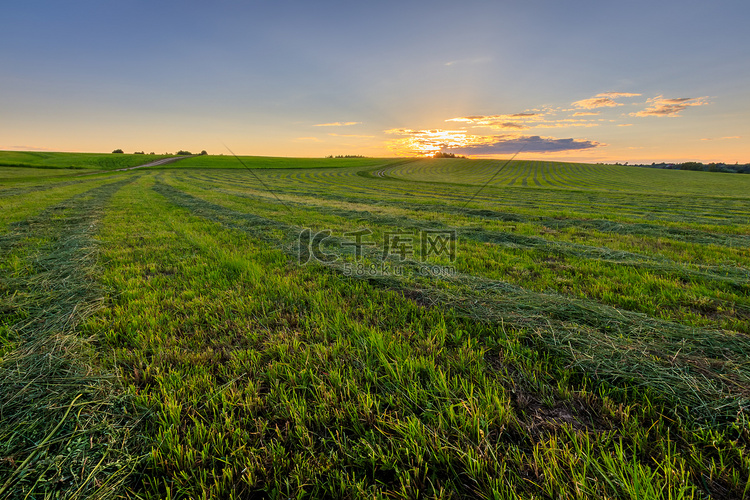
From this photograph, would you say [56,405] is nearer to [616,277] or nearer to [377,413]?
[377,413]

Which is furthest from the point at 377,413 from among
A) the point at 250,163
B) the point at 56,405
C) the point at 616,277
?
the point at 250,163

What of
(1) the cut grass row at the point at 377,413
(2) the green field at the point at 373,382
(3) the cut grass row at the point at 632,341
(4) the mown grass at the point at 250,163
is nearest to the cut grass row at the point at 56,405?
(2) the green field at the point at 373,382

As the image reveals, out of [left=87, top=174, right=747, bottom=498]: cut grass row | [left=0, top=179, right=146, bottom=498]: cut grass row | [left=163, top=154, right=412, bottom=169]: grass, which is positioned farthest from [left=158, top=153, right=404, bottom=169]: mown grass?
[left=87, top=174, right=747, bottom=498]: cut grass row

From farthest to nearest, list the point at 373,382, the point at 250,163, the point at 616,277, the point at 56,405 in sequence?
1. the point at 250,163
2. the point at 616,277
3. the point at 373,382
4. the point at 56,405

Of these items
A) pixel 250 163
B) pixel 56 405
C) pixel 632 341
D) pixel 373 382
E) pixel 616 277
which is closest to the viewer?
pixel 56 405

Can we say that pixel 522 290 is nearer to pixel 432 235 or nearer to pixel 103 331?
pixel 432 235

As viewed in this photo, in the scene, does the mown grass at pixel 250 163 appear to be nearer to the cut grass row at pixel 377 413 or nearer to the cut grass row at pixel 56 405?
the cut grass row at pixel 56 405

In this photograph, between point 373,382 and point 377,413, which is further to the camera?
point 373,382

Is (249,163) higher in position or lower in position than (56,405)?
higher

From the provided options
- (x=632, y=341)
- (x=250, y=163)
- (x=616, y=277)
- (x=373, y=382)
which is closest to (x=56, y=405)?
(x=373, y=382)

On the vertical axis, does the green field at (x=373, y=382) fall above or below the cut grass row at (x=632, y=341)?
below

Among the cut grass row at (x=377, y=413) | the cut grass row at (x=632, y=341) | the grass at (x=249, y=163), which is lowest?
the cut grass row at (x=377, y=413)

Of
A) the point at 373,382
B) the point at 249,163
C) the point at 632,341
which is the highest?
the point at 249,163

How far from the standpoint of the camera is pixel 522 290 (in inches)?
144
